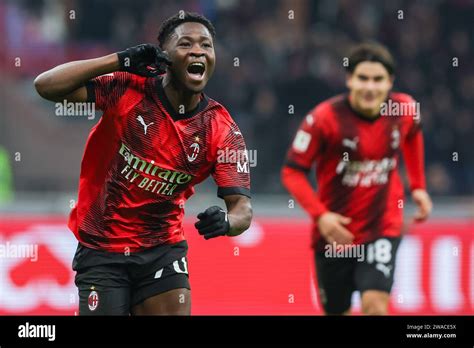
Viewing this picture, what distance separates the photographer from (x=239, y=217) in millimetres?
5422

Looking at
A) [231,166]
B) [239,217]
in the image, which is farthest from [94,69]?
[239,217]

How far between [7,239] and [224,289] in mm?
1976

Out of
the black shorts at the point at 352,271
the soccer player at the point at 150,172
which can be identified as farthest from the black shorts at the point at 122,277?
the black shorts at the point at 352,271

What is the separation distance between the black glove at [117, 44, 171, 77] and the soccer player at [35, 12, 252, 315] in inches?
6.2

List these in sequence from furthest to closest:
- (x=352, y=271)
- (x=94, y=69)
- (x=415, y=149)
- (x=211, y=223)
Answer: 1. (x=415, y=149)
2. (x=352, y=271)
3. (x=94, y=69)
4. (x=211, y=223)

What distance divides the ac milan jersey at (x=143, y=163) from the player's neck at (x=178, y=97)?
27 mm

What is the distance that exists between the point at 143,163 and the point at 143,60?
56 centimetres

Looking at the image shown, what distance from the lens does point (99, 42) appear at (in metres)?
13.7

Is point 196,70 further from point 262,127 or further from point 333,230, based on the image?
point 262,127

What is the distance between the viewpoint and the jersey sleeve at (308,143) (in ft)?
26.8

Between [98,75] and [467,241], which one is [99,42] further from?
[98,75]

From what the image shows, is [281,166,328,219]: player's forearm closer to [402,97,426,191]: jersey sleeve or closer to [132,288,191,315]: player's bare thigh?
[402,97,426,191]: jersey sleeve

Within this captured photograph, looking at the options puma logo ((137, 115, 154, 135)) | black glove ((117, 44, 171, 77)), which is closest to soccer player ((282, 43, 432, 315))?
puma logo ((137, 115, 154, 135))

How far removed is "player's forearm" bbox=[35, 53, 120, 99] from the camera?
5273 millimetres
